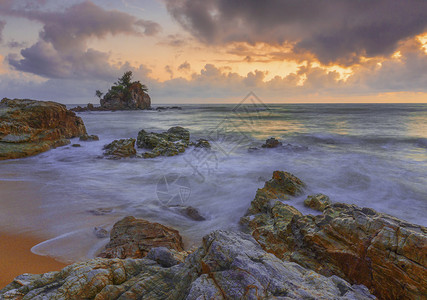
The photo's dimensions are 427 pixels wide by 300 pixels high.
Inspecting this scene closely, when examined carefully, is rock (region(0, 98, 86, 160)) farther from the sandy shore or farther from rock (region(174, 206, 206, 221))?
rock (region(174, 206, 206, 221))

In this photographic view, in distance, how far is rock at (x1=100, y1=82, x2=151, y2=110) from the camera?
220 feet

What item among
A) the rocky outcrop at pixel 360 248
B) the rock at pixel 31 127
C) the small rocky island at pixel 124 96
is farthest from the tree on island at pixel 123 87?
the rocky outcrop at pixel 360 248

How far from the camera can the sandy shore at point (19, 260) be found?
3.41 metres

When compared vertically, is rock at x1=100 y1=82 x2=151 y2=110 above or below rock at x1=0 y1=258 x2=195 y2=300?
above

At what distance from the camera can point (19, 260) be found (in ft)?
12.4

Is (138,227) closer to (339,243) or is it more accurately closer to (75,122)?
(339,243)

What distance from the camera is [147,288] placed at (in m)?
2.25

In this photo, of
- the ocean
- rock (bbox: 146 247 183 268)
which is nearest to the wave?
the ocean

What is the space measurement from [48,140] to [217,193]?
12.3m

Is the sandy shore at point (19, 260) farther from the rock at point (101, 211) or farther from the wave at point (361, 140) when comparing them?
the wave at point (361, 140)

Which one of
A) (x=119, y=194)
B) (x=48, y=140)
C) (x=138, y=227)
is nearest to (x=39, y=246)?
(x=138, y=227)

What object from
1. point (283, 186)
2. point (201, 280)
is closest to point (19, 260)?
point (201, 280)

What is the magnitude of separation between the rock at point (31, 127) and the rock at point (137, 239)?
10955mm

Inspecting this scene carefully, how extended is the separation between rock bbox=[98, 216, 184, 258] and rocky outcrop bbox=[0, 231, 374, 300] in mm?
1281
